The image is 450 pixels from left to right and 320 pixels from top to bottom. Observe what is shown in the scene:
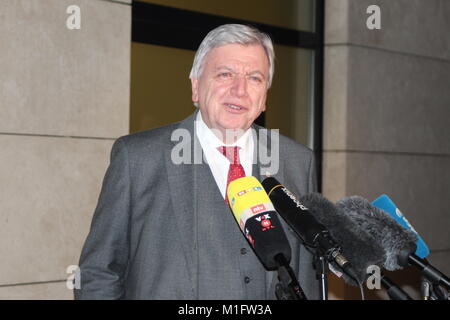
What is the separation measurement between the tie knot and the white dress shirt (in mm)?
11

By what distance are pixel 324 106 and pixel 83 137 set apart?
88.1 inches

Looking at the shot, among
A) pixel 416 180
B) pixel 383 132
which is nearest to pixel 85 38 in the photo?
pixel 383 132

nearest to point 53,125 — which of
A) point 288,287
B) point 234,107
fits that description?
point 234,107

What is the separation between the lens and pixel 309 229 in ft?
4.72

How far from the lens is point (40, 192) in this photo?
341cm

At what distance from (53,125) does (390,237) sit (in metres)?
2.33

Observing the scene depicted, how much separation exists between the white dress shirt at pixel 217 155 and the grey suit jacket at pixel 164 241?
2.4 inches

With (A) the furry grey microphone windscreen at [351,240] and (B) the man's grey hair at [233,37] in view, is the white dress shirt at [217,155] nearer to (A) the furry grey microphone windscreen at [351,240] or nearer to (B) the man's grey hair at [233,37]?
(B) the man's grey hair at [233,37]

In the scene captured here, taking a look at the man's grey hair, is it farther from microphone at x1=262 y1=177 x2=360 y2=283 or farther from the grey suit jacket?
microphone at x1=262 y1=177 x2=360 y2=283

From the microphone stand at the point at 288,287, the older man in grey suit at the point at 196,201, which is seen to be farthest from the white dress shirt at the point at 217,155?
the microphone stand at the point at 288,287

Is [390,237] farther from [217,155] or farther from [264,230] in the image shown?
[217,155]

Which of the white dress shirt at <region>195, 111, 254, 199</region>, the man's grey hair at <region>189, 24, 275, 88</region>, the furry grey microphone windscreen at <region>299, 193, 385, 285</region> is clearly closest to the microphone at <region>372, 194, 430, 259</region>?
the furry grey microphone windscreen at <region>299, 193, 385, 285</region>

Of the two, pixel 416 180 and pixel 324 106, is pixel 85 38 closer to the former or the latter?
pixel 324 106

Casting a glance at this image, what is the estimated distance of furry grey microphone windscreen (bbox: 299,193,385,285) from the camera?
1440mm
